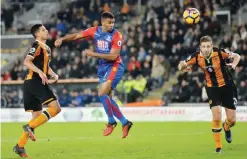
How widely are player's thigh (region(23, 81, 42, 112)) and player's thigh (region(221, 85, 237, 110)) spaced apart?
11.9 feet

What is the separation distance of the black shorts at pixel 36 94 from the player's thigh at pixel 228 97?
3325 millimetres

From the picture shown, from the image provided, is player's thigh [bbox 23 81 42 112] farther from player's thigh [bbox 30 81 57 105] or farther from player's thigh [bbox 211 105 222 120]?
player's thigh [bbox 211 105 222 120]

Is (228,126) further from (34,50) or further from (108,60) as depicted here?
(34,50)

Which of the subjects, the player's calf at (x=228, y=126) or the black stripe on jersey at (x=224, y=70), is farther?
the player's calf at (x=228, y=126)

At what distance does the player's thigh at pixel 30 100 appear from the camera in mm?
11922

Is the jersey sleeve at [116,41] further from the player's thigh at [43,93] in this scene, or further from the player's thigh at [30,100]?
the player's thigh at [30,100]

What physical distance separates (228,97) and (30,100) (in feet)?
12.8

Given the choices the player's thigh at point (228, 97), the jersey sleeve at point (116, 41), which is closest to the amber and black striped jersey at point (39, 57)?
the jersey sleeve at point (116, 41)

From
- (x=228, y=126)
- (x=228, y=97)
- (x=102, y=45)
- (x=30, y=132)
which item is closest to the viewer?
(x=30, y=132)

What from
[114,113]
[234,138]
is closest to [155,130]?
[234,138]

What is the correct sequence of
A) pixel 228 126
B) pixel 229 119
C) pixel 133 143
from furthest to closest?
pixel 133 143 → pixel 228 126 → pixel 229 119

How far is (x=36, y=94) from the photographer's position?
38.8ft

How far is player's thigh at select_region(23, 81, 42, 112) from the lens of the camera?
1192 cm

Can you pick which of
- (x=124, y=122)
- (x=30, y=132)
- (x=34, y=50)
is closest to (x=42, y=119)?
(x=30, y=132)
